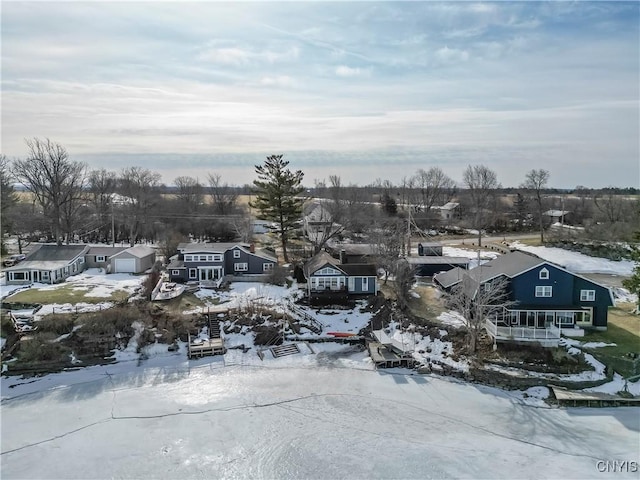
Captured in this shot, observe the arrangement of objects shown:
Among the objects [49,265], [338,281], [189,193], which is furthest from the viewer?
[189,193]

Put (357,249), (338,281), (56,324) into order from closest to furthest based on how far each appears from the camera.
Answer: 1. (56,324)
2. (338,281)
3. (357,249)

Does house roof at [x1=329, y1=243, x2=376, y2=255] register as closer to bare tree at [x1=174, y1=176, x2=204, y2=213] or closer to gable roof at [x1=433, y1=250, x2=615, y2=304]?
gable roof at [x1=433, y1=250, x2=615, y2=304]

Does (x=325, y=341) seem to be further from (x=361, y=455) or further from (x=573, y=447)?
(x=573, y=447)

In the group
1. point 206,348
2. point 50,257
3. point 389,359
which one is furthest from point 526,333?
point 50,257

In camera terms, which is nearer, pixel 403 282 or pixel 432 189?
pixel 403 282

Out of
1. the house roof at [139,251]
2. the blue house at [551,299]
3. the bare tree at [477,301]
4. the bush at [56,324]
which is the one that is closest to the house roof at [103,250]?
the house roof at [139,251]

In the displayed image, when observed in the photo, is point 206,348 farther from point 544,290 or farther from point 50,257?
point 544,290

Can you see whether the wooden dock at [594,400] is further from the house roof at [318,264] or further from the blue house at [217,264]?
the blue house at [217,264]

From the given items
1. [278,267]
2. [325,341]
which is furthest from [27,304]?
[325,341]
